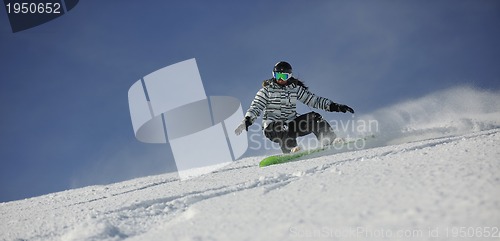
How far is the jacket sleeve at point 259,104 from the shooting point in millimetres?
6512

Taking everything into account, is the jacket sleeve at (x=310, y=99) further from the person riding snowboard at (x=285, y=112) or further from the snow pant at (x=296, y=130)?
the snow pant at (x=296, y=130)

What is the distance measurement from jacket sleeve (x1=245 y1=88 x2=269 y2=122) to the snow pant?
30cm

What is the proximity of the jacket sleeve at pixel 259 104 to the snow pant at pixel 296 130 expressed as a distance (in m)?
0.30

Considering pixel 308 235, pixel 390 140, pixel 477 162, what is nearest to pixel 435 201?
pixel 308 235

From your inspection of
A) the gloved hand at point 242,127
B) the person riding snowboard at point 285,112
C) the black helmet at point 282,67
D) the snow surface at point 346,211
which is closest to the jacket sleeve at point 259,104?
the person riding snowboard at point 285,112

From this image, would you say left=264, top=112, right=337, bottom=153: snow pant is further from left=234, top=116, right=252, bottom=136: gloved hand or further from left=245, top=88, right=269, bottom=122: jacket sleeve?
left=234, top=116, right=252, bottom=136: gloved hand

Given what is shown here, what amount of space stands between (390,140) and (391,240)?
4.87m

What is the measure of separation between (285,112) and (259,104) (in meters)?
0.46

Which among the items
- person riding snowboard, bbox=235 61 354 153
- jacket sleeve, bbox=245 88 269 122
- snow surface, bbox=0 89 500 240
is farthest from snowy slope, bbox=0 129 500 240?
jacket sleeve, bbox=245 88 269 122

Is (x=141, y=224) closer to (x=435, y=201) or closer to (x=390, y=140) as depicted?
(x=435, y=201)

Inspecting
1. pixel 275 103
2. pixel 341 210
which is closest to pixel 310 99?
pixel 275 103

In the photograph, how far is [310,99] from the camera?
6805 millimetres

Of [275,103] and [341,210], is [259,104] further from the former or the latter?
[341,210]

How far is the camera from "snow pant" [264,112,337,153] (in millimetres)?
6371
